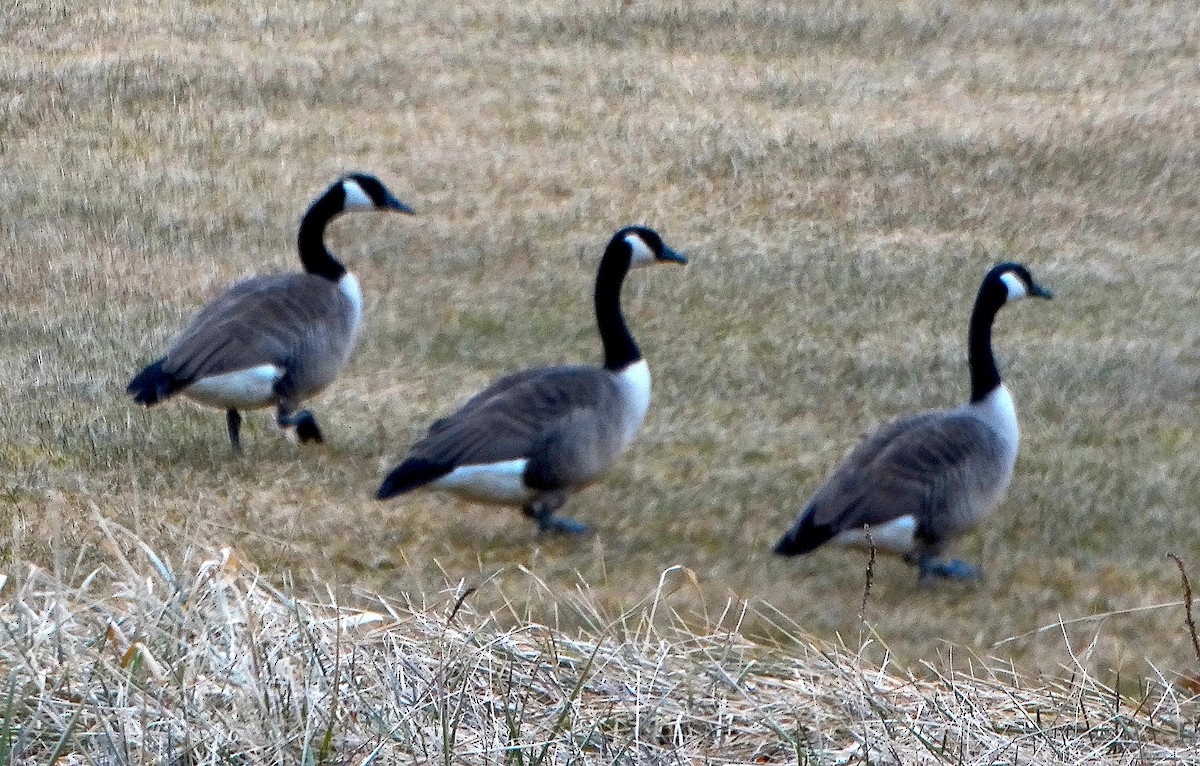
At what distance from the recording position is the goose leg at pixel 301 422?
801 centimetres

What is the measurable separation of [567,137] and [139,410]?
22.4ft

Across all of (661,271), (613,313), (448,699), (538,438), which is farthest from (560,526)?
(661,271)

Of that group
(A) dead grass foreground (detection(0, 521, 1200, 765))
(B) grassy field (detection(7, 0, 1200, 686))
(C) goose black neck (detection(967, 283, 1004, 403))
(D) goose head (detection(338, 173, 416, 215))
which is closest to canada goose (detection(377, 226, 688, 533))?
(B) grassy field (detection(7, 0, 1200, 686))

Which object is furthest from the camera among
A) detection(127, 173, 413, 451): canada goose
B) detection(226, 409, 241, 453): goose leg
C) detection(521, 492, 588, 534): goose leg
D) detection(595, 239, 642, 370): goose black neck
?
detection(226, 409, 241, 453): goose leg

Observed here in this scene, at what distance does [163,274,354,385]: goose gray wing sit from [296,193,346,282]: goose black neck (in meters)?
0.29

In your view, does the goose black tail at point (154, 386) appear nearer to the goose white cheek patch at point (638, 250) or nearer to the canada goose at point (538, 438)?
the canada goose at point (538, 438)

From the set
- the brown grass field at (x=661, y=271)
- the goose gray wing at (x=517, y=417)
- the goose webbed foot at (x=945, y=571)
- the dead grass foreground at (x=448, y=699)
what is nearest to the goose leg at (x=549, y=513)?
the brown grass field at (x=661, y=271)

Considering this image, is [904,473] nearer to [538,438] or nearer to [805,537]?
[805,537]

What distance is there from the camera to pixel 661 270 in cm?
1167

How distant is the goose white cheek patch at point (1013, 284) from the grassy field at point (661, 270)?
2.82 ft

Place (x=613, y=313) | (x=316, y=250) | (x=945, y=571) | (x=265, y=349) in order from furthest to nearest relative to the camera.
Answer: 1. (x=316, y=250)
2. (x=265, y=349)
3. (x=613, y=313)
4. (x=945, y=571)

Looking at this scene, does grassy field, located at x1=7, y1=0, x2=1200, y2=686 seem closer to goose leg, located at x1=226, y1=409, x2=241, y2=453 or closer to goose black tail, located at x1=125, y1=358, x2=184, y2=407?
goose leg, located at x1=226, y1=409, x2=241, y2=453

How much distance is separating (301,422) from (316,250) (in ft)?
3.67

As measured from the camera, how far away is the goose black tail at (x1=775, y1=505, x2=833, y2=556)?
5949 millimetres
